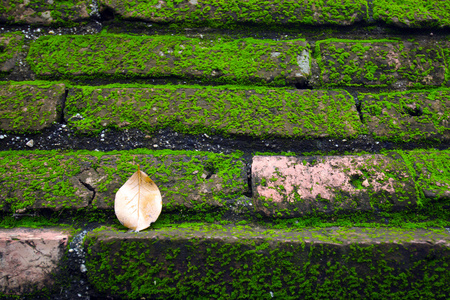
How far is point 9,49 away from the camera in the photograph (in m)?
0.92

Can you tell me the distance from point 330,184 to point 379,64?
507mm

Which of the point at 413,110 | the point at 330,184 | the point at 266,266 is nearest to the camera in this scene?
the point at 266,266

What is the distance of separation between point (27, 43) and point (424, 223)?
1469 mm

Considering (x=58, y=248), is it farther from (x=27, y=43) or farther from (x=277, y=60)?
(x=277, y=60)

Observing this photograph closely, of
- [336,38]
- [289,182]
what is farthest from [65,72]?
[336,38]

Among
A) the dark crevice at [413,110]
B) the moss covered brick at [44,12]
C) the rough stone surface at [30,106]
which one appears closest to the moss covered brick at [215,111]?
the rough stone surface at [30,106]

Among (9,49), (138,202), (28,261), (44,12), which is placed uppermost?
(44,12)

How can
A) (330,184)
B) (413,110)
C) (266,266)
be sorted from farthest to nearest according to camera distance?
(413,110) → (330,184) → (266,266)

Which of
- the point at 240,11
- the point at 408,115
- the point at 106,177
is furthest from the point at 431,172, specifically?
the point at 106,177

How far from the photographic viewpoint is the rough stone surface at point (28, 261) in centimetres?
68

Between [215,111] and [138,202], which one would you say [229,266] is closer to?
[138,202]

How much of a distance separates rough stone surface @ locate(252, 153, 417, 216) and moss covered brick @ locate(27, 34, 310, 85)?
0.32 meters

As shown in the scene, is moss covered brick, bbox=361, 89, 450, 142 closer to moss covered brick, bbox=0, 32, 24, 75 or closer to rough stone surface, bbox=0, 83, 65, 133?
rough stone surface, bbox=0, 83, 65, 133

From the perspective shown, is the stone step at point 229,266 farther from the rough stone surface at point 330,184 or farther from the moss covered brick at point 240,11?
the moss covered brick at point 240,11
